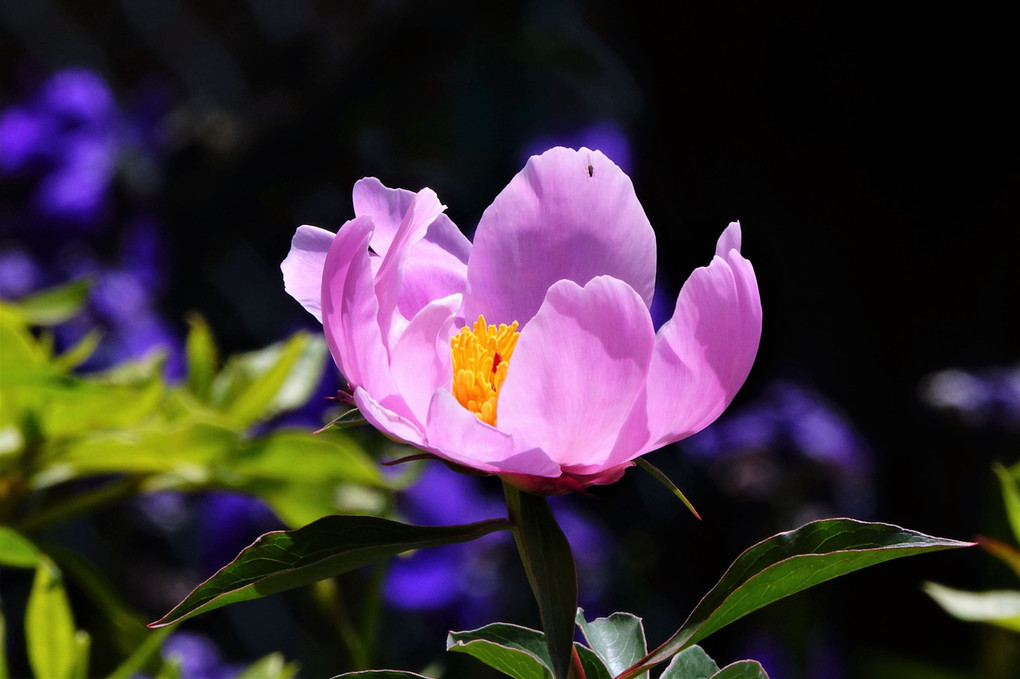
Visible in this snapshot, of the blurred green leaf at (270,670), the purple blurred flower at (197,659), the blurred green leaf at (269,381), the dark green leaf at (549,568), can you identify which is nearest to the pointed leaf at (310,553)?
the dark green leaf at (549,568)

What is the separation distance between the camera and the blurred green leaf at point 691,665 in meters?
0.30

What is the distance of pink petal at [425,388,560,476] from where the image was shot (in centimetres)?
25

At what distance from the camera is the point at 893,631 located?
6.39 ft

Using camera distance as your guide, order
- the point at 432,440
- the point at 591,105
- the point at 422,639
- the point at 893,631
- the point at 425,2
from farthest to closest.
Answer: the point at 591,105 < the point at 893,631 < the point at 425,2 < the point at 422,639 < the point at 432,440

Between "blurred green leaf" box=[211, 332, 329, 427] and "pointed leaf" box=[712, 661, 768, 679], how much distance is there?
13.4 inches

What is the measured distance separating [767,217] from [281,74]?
3.28ft

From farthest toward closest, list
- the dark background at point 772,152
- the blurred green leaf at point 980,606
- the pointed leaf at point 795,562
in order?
the dark background at point 772,152, the blurred green leaf at point 980,606, the pointed leaf at point 795,562

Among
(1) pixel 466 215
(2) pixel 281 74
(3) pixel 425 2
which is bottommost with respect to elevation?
(1) pixel 466 215

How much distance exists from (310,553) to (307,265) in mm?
99

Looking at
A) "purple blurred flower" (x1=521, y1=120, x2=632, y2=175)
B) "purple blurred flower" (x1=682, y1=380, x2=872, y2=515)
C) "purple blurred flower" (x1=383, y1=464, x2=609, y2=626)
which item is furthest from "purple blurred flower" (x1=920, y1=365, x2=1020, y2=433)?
"purple blurred flower" (x1=383, y1=464, x2=609, y2=626)

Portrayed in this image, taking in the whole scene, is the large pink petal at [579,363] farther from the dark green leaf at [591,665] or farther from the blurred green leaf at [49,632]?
the blurred green leaf at [49,632]

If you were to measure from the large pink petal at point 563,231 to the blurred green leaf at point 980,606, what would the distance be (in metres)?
0.18

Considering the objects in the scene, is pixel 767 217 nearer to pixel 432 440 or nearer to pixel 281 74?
pixel 281 74

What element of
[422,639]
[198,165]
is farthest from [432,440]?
[198,165]
